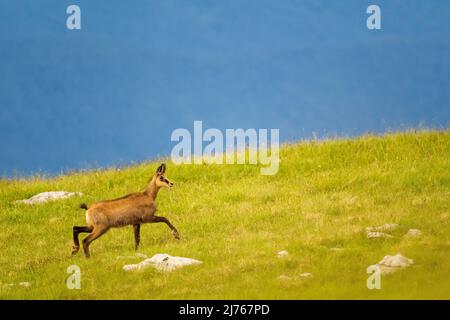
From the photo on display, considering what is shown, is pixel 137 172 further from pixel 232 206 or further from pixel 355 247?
pixel 355 247

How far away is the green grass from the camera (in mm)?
15203

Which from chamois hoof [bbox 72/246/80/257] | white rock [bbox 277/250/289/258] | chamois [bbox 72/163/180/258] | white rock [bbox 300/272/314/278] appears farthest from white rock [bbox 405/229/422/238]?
chamois hoof [bbox 72/246/80/257]

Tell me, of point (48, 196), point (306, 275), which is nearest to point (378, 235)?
point (306, 275)

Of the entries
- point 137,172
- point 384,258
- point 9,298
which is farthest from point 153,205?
point 137,172

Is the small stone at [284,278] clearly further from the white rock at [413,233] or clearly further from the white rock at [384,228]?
the white rock at [384,228]

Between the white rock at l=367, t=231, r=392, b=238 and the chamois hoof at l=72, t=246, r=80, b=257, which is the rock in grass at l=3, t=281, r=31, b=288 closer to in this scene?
the chamois hoof at l=72, t=246, r=80, b=257

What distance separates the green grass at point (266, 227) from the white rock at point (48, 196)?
53 centimetres

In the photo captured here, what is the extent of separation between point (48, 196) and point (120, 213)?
912 centimetres

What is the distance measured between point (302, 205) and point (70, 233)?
20.0 ft

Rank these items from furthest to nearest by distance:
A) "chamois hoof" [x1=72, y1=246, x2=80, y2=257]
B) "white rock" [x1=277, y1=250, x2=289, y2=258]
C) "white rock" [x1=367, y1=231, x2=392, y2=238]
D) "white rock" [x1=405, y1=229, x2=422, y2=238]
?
"chamois hoof" [x1=72, y1=246, x2=80, y2=257] < "white rock" [x1=367, y1=231, x2=392, y2=238] < "white rock" [x1=405, y1=229, x2=422, y2=238] < "white rock" [x1=277, y1=250, x2=289, y2=258]

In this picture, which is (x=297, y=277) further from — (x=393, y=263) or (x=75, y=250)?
(x=75, y=250)

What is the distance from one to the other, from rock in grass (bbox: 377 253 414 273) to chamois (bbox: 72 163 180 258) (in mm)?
5190

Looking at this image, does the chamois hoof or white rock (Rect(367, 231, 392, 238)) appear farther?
the chamois hoof

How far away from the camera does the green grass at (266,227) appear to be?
15203 millimetres
